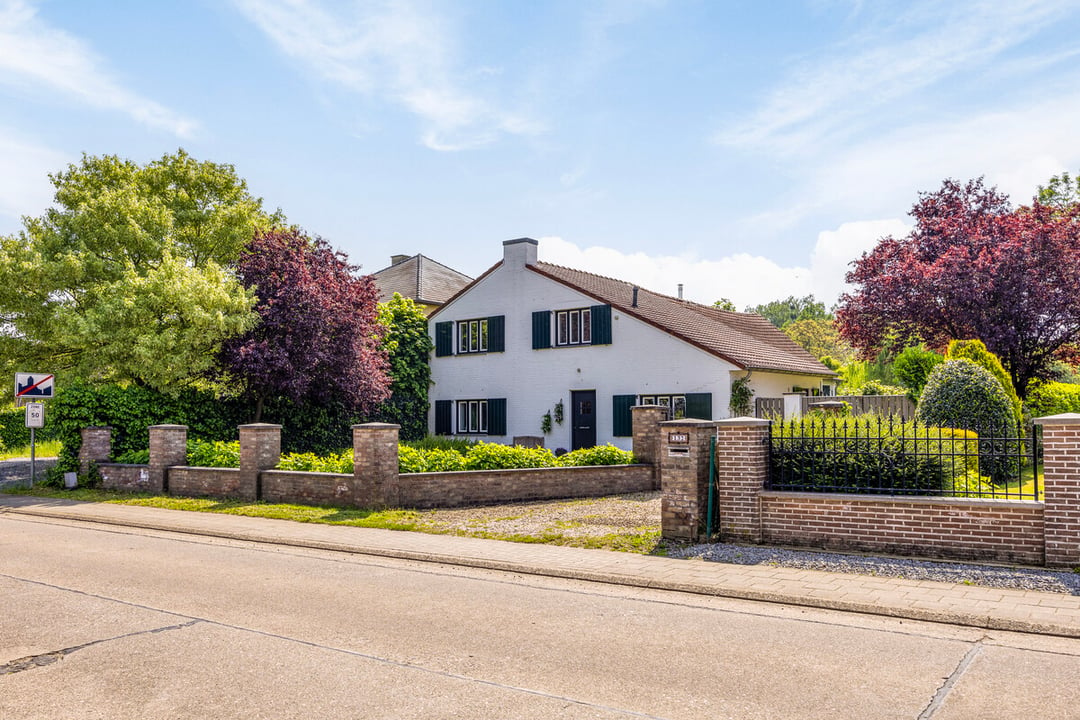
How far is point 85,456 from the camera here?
1980cm

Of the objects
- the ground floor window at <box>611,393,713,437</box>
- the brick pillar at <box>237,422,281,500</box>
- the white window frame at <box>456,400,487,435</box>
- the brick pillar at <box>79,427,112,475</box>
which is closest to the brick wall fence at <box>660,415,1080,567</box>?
the brick pillar at <box>237,422,281,500</box>

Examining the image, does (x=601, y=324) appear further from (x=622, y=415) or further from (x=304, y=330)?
(x=304, y=330)

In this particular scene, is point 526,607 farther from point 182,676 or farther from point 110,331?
point 110,331

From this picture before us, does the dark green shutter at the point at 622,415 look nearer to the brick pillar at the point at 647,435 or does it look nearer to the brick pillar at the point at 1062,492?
the brick pillar at the point at 647,435

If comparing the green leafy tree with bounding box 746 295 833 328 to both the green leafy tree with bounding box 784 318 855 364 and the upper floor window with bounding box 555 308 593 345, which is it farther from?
the upper floor window with bounding box 555 308 593 345

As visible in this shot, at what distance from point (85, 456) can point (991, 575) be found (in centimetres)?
1921

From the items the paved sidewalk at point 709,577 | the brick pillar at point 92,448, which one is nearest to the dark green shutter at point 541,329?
the brick pillar at point 92,448

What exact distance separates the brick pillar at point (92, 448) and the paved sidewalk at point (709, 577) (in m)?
7.03

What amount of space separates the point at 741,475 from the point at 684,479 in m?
0.75

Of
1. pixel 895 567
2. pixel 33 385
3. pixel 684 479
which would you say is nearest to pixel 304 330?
pixel 33 385

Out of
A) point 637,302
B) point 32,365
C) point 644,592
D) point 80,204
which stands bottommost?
point 644,592

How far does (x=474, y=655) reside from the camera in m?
6.19

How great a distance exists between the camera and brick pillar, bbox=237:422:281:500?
16516 millimetres

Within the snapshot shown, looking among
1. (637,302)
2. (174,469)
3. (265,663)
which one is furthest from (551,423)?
(265,663)
